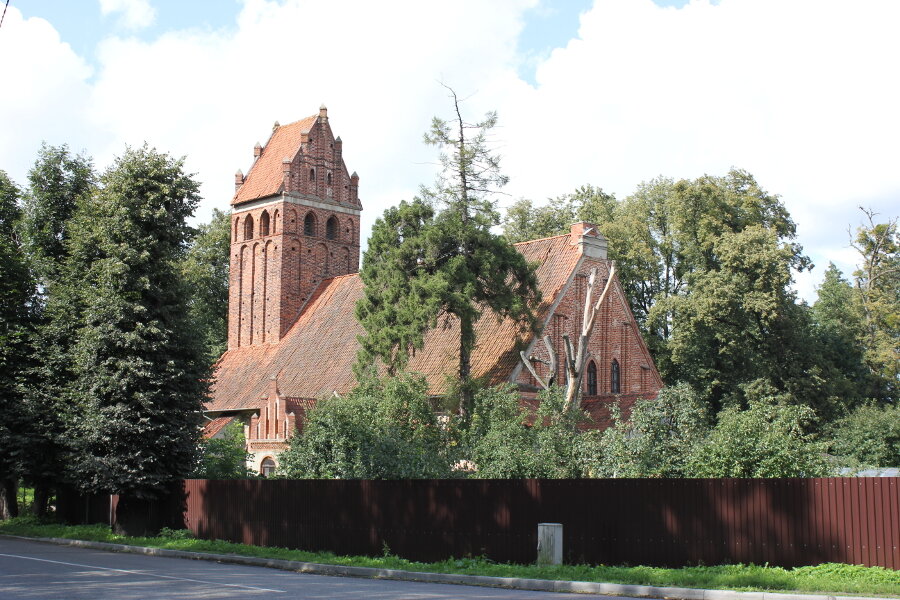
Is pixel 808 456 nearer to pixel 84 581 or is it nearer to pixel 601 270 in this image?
pixel 84 581

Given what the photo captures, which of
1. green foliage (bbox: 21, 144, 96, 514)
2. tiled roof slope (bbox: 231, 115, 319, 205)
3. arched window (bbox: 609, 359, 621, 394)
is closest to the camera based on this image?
green foliage (bbox: 21, 144, 96, 514)

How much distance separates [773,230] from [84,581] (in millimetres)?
34492

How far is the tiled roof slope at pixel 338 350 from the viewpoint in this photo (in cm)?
3563

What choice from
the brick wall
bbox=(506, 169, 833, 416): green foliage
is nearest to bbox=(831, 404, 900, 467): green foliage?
bbox=(506, 169, 833, 416): green foliage

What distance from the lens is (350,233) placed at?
50.2 metres

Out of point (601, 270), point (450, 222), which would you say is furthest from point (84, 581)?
point (601, 270)

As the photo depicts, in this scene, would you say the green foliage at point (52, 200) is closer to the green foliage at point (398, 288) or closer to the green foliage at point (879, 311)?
the green foliage at point (398, 288)

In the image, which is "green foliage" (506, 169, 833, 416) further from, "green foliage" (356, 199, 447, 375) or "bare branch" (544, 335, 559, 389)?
"green foliage" (356, 199, 447, 375)

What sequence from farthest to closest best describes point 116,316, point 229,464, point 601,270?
point 601,270, point 229,464, point 116,316

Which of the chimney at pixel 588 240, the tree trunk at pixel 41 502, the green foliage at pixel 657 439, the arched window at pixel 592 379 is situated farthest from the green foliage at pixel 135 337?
the arched window at pixel 592 379

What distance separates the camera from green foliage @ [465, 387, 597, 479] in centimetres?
2197

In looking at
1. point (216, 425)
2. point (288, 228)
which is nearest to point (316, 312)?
point (288, 228)

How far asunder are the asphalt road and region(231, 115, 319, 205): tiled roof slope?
29.5m

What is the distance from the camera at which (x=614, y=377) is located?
127 feet
